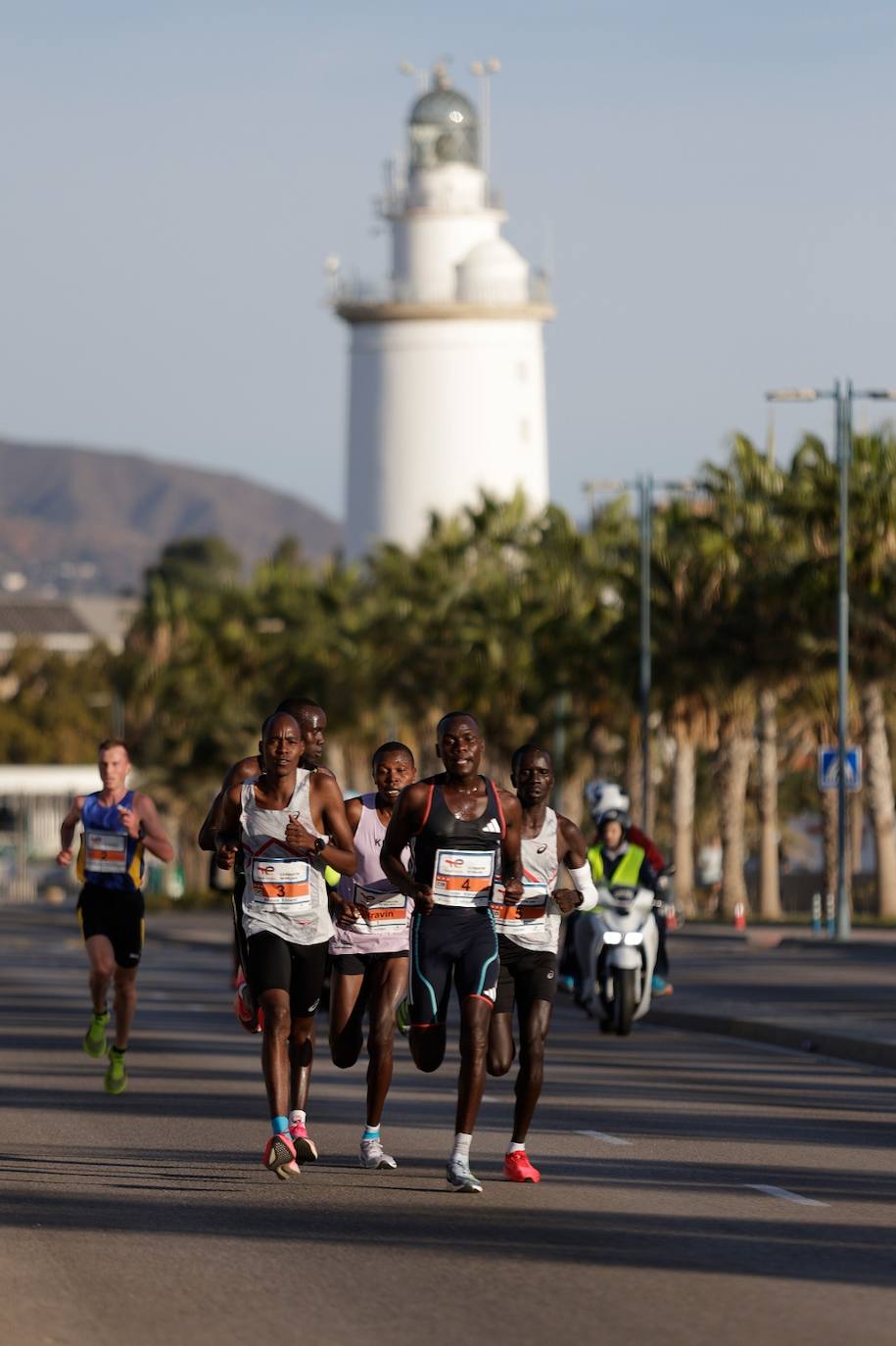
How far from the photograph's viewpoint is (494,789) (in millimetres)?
12078

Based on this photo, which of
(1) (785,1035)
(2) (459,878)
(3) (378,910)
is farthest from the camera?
(1) (785,1035)

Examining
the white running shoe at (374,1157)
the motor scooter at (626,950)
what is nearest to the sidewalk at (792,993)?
the motor scooter at (626,950)

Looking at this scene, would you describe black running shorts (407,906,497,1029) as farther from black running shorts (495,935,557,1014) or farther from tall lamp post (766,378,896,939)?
tall lamp post (766,378,896,939)

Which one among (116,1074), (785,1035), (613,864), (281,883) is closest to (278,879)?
(281,883)

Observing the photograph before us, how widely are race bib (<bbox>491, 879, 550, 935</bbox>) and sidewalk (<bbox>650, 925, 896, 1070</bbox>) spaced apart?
7.58 meters

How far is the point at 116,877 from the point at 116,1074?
45.1 inches

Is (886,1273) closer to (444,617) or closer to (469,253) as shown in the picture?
(444,617)

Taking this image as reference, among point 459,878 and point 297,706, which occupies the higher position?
point 297,706

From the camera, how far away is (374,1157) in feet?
42.1

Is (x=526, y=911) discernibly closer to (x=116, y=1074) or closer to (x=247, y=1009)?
(x=247, y=1009)

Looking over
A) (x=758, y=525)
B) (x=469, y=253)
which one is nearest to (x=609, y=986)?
(x=758, y=525)

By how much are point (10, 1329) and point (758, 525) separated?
4686 cm

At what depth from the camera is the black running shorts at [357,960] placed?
13047 mm

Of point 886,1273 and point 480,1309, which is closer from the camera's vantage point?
point 480,1309
